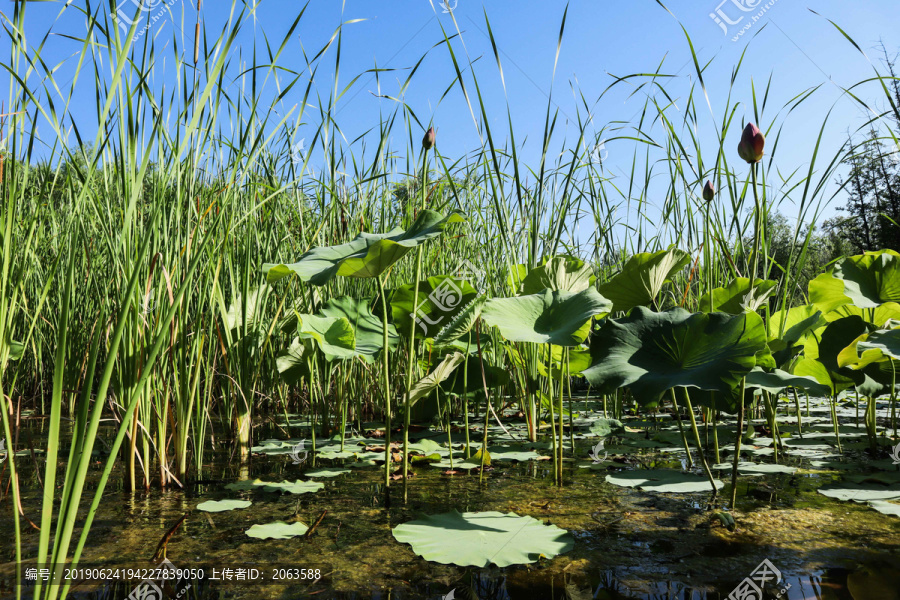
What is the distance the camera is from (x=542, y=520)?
1.03 m

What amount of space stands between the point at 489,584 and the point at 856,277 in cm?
134

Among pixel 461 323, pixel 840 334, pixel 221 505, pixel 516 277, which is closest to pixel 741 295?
pixel 840 334

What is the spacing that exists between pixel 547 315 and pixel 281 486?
2.38ft

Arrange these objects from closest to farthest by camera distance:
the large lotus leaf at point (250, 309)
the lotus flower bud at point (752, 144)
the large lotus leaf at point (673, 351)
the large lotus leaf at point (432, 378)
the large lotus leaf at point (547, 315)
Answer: the large lotus leaf at point (673, 351), the large lotus leaf at point (547, 315), the lotus flower bud at point (752, 144), the large lotus leaf at point (432, 378), the large lotus leaf at point (250, 309)

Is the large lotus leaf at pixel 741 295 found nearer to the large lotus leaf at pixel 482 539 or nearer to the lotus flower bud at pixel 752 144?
the lotus flower bud at pixel 752 144

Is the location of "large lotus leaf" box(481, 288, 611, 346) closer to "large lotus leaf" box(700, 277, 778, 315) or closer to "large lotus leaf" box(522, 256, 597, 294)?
"large lotus leaf" box(522, 256, 597, 294)

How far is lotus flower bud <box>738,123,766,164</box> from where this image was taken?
113cm

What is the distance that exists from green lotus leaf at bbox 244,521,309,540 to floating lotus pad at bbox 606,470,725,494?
60cm

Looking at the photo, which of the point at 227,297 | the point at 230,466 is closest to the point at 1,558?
the point at 230,466

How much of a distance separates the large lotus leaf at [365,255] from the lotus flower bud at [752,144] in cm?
66

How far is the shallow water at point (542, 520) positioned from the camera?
2.51 feet

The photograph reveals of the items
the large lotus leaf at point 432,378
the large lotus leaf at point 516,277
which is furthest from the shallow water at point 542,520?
the large lotus leaf at point 516,277

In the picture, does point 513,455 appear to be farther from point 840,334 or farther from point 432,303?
point 840,334

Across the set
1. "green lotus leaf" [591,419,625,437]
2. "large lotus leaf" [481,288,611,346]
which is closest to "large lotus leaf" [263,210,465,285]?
"large lotus leaf" [481,288,611,346]
